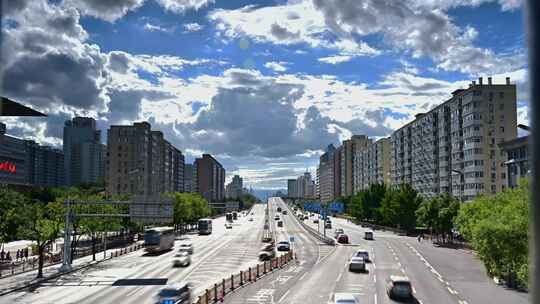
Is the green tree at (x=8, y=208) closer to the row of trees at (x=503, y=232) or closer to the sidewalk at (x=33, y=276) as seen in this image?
the sidewalk at (x=33, y=276)

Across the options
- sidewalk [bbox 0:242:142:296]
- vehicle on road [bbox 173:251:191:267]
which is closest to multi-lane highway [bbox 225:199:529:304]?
vehicle on road [bbox 173:251:191:267]

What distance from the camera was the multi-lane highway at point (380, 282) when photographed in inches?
1451

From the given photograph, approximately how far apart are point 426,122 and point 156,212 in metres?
98.3

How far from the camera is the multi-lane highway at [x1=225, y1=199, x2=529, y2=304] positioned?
36.8m

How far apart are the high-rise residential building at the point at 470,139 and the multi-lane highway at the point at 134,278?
5270 centimetres

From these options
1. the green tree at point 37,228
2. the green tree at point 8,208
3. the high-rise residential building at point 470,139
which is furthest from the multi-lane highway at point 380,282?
the high-rise residential building at point 470,139

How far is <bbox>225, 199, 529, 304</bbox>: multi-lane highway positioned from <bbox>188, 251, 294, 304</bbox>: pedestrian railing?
94cm

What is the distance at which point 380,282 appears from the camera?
1752 inches

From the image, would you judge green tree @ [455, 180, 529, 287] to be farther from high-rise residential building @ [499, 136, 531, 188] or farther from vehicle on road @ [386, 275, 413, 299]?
high-rise residential building @ [499, 136, 531, 188]

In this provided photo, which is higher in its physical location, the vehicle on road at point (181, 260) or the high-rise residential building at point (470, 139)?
the high-rise residential building at point (470, 139)

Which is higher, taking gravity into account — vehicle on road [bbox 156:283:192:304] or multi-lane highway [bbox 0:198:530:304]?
vehicle on road [bbox 156:283:192:304]

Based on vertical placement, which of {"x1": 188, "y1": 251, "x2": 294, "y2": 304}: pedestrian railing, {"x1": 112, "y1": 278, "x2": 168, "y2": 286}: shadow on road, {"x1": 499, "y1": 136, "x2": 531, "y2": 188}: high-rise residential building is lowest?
{"x1": 112, "y1": 278, "x2": 168, "y2": 286}: shadow on road

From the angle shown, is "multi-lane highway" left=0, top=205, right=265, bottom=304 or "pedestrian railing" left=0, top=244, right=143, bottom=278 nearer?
"multi-lane highway" left=0, top=205, right=265, bottom=304

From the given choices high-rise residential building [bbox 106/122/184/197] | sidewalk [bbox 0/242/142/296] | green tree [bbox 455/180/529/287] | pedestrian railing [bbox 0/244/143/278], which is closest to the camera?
green tree [bbox 455/180/529/287]
